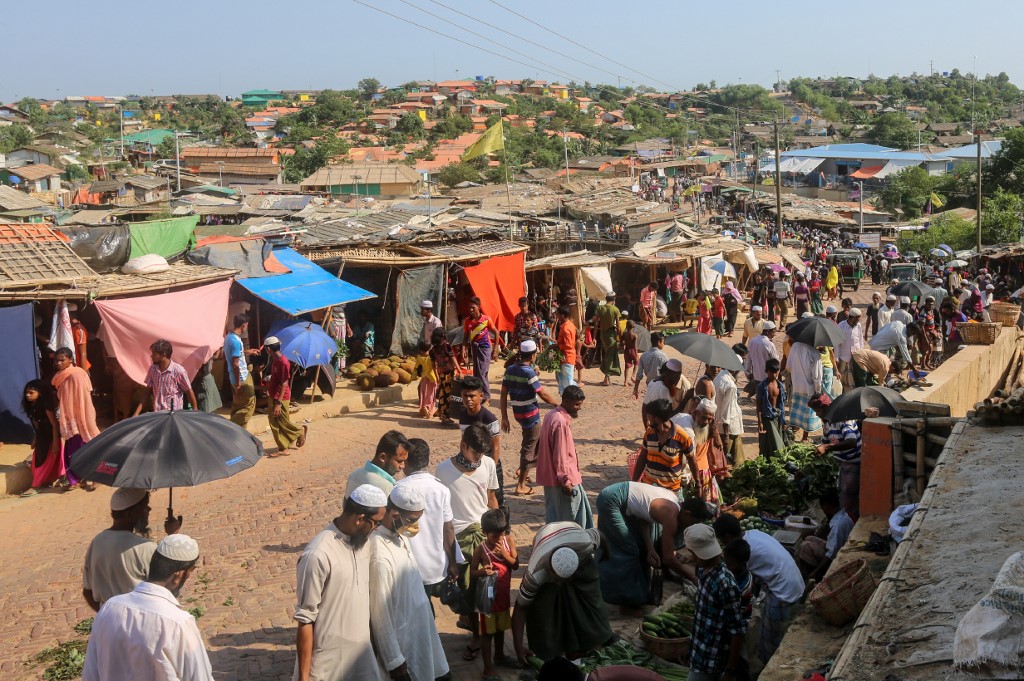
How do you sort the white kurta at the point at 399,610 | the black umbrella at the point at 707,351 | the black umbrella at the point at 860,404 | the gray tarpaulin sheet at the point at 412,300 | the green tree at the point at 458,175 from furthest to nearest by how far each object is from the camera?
the green tree at the point at 458,175 < the gray tarpaulin sheet at the point at 412,300 < the black umbrella at the point at 707,351 < the black umbrella at the point at 860,404 < the white kurta at the point at 399,610

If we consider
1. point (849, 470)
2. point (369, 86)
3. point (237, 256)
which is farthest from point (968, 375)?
point (369, 86)

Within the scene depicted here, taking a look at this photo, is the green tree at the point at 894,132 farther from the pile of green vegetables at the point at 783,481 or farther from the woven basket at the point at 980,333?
the pile of green vegetables at the point at 783,481

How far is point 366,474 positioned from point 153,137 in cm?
7929

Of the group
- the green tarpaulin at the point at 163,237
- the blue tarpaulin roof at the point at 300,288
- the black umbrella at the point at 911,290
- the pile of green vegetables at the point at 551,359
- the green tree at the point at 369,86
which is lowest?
the pile of green vegetables at the point at 551,359

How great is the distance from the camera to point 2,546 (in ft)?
27.3

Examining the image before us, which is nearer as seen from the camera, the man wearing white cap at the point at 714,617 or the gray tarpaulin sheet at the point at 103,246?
the man wearing white cap at the point at 714,617

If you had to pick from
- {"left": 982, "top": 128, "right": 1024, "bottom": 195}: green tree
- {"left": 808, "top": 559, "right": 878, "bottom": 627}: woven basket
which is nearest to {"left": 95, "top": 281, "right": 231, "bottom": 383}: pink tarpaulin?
{"left": 808, "top": 559, "right": 878, "bottom": 627}: woven basket

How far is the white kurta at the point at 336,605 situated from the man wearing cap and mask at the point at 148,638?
0.57m

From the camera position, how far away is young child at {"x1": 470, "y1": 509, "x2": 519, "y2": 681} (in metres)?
5.82

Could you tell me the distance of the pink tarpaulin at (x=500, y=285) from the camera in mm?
16141

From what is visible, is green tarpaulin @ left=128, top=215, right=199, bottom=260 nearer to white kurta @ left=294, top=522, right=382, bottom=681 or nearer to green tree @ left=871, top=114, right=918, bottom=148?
white kurta @ left=294, top=522, right=382, bottom=681

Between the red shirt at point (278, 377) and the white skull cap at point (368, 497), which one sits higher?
the white skull cap at point (368, 497)

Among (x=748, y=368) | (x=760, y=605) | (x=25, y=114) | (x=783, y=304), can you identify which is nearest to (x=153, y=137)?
(x=25, y=114)

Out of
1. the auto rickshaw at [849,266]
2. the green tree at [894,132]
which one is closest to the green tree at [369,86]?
the green tree at [894,132]
